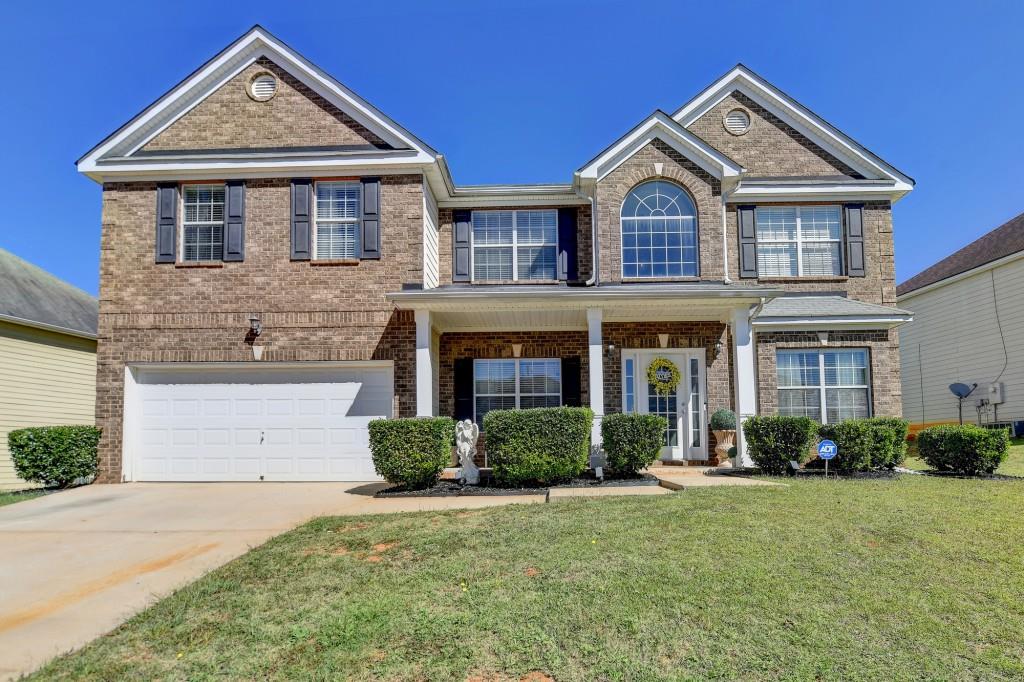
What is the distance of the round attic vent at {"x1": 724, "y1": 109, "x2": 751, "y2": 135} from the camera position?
1488 cm

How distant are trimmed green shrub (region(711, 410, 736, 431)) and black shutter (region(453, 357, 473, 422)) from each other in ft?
15.2

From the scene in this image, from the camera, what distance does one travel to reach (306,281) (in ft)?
40.7

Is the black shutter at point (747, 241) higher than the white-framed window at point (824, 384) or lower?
higher

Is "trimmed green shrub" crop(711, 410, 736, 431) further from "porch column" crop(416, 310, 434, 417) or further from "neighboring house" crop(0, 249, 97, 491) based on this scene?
"neighboring house" crop(0, 249, 97, 491)

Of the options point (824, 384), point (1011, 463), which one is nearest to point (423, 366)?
point (824, 384)

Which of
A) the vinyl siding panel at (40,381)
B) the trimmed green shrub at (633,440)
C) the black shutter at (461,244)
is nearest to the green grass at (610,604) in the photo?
the trimmed green shrub at (633,440)

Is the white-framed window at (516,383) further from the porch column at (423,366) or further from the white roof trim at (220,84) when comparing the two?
the white roof trim at (220,84)

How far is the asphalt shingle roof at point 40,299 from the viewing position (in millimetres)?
15219

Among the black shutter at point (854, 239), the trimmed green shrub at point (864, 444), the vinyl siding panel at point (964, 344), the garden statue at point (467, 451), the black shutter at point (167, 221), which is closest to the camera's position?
the garden statue at point (467, 451)

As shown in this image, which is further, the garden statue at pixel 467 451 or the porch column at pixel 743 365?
the porch column at pixel 743 365

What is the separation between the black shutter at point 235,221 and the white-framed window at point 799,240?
402 inches

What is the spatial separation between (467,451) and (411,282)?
3584mm

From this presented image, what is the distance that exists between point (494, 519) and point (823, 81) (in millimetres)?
12247

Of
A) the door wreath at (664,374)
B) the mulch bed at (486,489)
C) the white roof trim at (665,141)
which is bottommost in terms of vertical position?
the mulch bed at (486,489)
